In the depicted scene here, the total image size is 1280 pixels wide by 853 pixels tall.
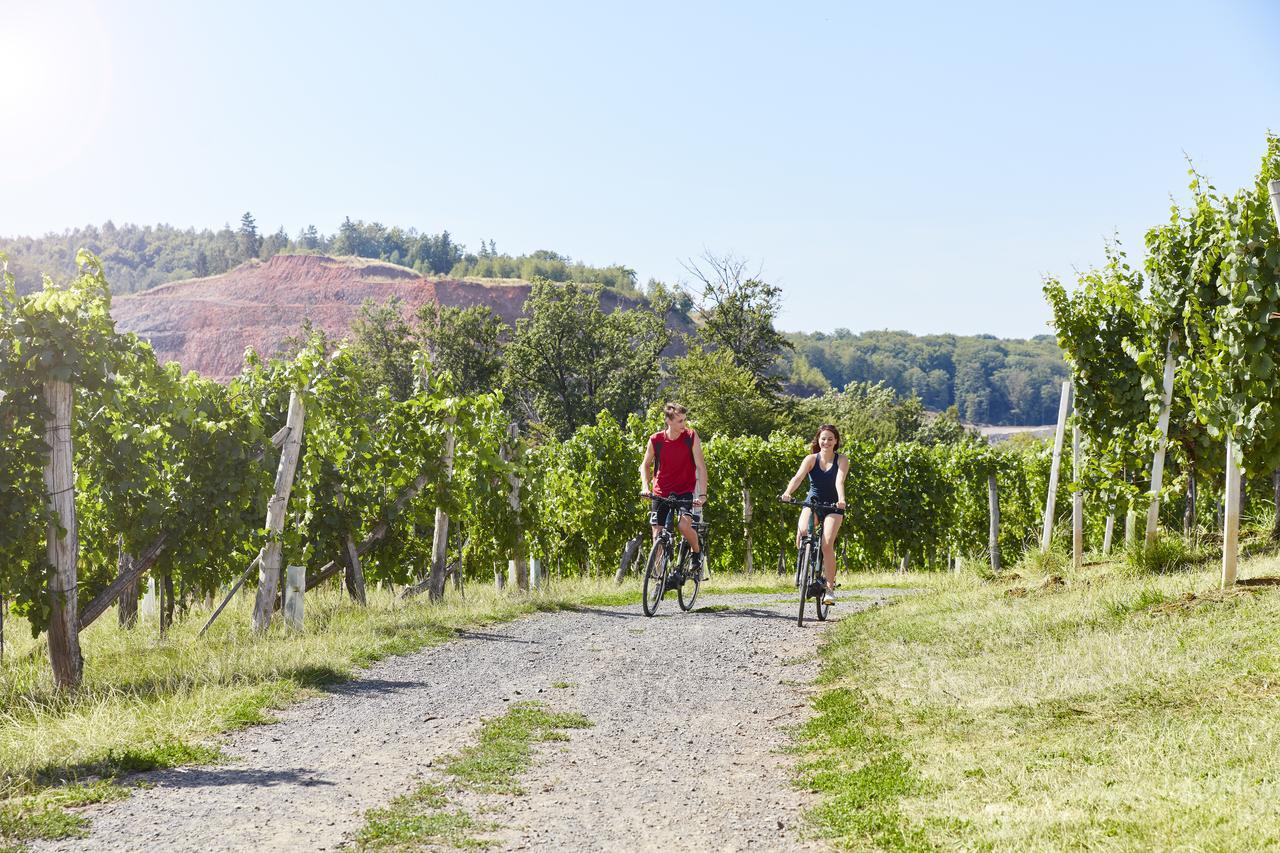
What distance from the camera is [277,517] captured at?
33.0 feet

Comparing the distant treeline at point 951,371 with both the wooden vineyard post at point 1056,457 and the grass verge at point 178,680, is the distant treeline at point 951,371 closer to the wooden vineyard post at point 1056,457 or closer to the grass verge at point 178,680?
the wooden vineyard post at point 1056,457

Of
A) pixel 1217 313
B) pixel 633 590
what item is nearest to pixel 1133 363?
pixel 1217 313

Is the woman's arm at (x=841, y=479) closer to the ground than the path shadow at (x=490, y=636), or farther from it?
farther from it

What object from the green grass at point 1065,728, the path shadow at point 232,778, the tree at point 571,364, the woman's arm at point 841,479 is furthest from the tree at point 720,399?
the path shadow at point 232,778

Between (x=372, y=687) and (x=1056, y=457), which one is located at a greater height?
(x=1056, y=457)

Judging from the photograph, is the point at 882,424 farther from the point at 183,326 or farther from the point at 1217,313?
the point at 183,326

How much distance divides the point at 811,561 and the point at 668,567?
148cm

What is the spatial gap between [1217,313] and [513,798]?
6.56 meters

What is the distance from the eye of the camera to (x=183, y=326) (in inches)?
5595

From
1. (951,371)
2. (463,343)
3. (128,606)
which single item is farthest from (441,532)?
(951,371)

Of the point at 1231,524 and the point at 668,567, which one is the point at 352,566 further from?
the point at 1231,524

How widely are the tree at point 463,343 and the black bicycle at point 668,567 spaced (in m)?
40.4

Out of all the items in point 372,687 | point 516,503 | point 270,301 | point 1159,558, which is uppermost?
point 270,301

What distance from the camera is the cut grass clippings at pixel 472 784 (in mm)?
4051
